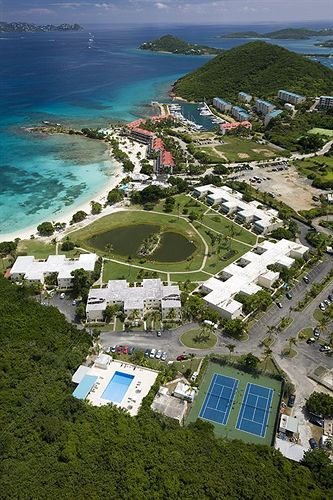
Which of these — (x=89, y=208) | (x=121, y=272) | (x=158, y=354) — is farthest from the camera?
(x=89, y=208)

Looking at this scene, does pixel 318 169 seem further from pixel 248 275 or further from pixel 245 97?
pixel 245 97

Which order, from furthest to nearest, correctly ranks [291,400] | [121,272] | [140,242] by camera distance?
1. [140,242]
2. [121,272]
3. [291,400]

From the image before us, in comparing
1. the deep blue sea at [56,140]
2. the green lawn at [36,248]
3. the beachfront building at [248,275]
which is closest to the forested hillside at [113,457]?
the beachfront building at [248,275]

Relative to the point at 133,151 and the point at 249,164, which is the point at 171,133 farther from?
the point at 249,164

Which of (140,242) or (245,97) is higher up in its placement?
(245,97)

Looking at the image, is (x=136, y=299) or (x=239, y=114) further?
(x=239, y=114)

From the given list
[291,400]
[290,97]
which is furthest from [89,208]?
[290,97]
